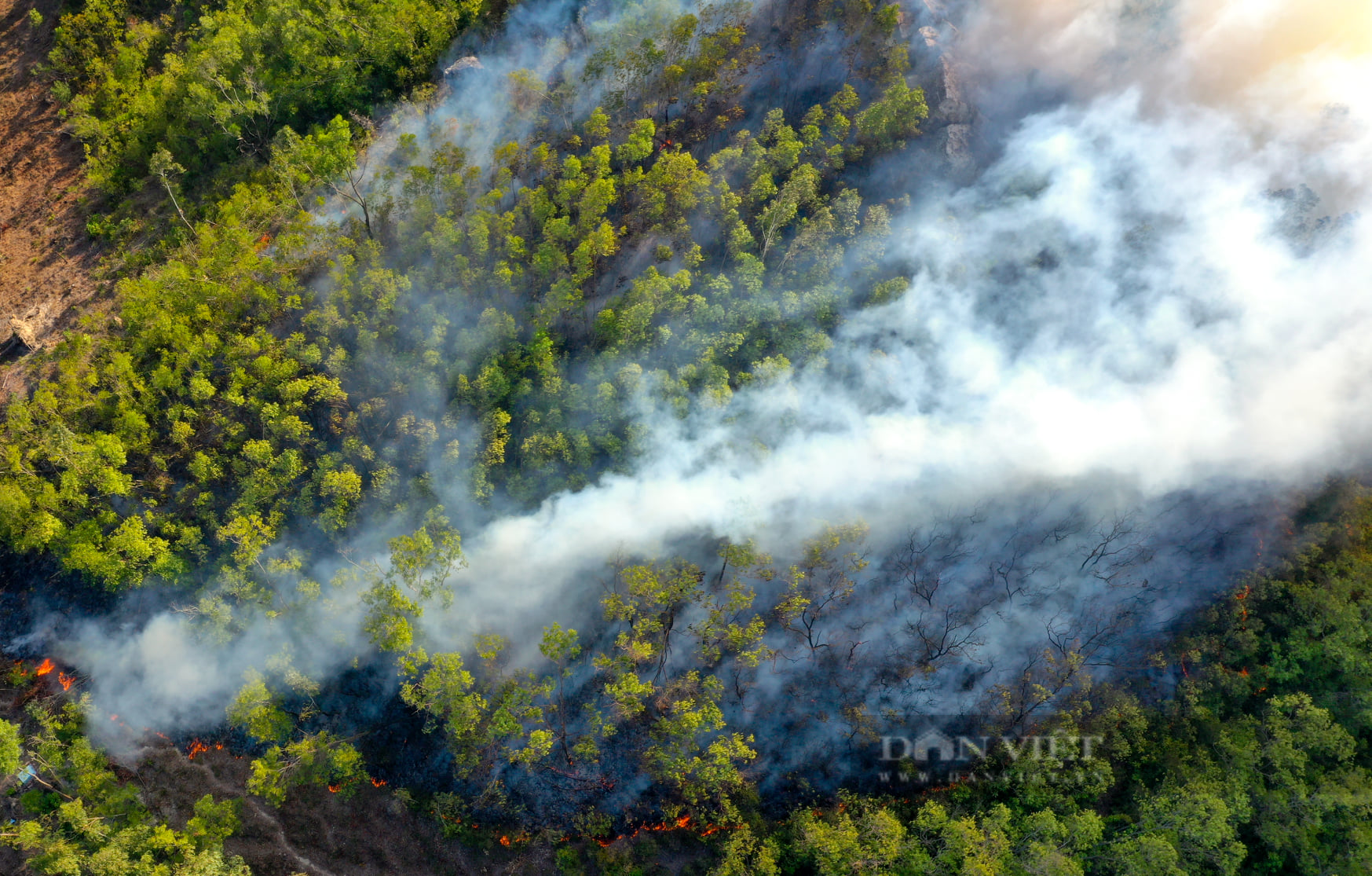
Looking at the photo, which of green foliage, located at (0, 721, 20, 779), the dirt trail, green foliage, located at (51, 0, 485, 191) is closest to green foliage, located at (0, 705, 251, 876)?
green foliage, located at (0, 721, 20, 779)

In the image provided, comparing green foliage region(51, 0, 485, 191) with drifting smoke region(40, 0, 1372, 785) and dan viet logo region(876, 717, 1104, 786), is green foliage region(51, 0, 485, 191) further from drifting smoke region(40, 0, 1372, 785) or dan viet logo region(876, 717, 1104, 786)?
dan viet logo region(876, 717, 1104, 786)

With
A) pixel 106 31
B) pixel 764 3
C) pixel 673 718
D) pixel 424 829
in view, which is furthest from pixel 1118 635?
pixel 106 31

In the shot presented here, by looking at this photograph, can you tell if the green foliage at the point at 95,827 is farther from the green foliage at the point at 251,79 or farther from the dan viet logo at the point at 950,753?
the green foliage at the point at 251,79

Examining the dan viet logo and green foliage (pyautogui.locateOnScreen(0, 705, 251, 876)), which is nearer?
green foliage (pyautogui.locateOnScreen(0, 705, 251, 876))

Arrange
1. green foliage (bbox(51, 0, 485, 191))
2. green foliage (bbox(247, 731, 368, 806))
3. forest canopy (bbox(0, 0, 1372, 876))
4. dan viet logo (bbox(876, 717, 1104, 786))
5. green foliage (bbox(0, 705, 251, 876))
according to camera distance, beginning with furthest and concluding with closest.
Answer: green foliage (bbox(51, 0, 485, 191))
dan viet logo (bbox(876, 717, 1104, 786))
forest canopy (bbox(0, 0, 1372, 876))
green foliage (bbox(247, 731, 368, 806))
green foliage (bbox(0, 705, 251, 876))

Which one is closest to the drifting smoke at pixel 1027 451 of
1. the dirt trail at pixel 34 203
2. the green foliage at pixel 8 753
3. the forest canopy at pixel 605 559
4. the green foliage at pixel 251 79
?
the forest canopy at pixel 605 559

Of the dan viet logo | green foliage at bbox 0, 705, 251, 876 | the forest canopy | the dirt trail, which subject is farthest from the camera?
the dirt trail

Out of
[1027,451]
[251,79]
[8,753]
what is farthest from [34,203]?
[1027,451]
